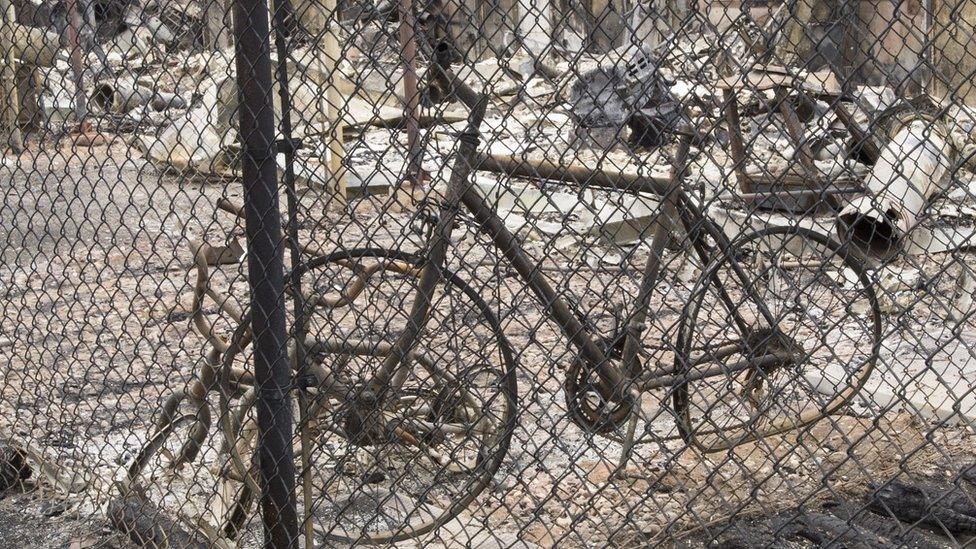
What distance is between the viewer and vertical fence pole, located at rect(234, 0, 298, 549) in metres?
2.44

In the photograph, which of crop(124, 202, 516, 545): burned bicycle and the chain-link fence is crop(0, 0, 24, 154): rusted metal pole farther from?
crop(124, 202, 516, 545): burned bicycle

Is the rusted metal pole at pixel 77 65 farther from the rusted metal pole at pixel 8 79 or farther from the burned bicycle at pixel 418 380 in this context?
the burned bicycle at pixel 418 380

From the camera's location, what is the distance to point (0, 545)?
11.2ft

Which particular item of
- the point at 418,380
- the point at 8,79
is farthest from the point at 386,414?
the point at 8,79

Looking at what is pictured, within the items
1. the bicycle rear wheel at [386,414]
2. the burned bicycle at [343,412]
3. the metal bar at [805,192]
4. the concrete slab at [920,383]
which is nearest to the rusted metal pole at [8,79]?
the burned bicycle at [343,412]

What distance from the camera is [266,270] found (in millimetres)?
2527

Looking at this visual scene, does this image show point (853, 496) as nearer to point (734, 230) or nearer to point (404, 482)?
point (404, 482)

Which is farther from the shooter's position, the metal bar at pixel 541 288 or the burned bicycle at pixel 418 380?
the metal bar at pixel 541 288

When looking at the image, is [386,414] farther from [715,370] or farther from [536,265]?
[715,370]

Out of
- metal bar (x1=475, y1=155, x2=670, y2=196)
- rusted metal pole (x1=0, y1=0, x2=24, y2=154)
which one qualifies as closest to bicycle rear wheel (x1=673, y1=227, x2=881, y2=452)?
metal bar (x1=475, y1=155, x2=670, y2=196)

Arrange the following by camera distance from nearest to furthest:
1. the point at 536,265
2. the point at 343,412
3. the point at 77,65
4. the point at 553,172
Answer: the point at 536,265, the point at 343,412, the point at 553,172, the point at 77,65

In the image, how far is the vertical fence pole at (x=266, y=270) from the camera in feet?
8.02

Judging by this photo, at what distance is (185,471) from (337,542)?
83 centimetres

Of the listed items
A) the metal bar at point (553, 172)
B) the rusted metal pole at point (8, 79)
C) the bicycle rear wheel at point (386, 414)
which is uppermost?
the rusted metal pole at point (8, 79)
